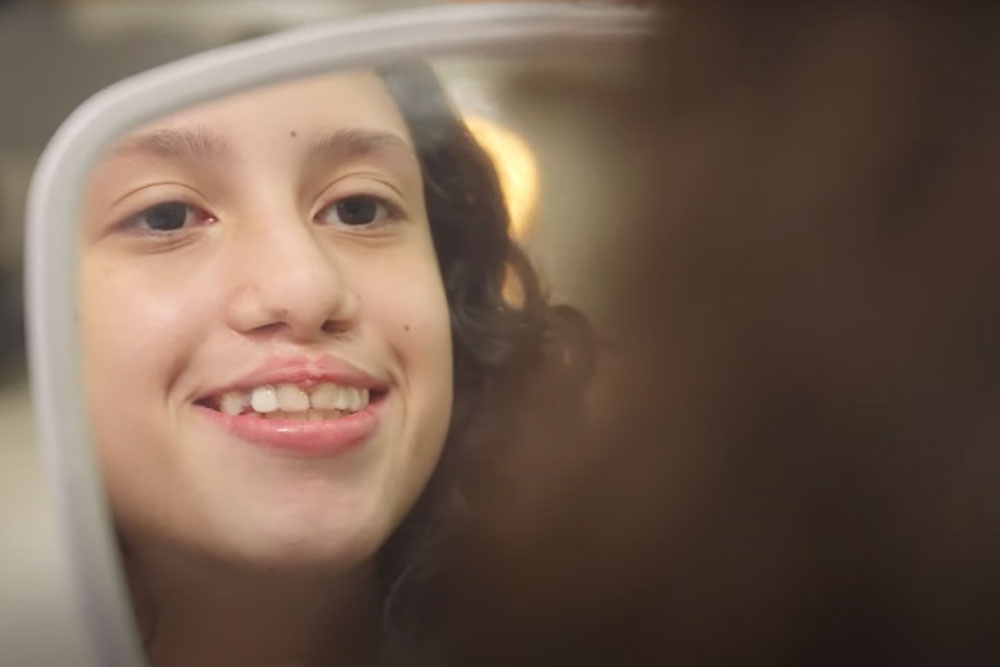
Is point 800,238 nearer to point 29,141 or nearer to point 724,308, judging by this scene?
point 724,308

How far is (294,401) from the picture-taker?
57 centimetres

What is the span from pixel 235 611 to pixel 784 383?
34cm

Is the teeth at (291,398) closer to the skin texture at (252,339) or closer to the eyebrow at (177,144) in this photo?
the skin texture at (252,339)

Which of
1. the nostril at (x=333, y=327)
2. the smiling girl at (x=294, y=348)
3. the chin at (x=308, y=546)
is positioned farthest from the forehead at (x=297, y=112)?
the chin at (x=308, y=546)

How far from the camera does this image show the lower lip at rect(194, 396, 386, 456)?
0.57 m

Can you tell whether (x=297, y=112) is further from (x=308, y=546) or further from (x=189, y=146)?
(x=308, y=546)

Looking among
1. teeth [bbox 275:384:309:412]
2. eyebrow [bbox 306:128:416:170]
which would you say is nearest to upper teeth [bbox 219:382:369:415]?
teeth [bbox 275:384:309:412]

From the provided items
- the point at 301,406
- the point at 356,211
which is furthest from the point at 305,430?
the point at 356,211

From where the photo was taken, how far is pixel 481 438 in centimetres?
59

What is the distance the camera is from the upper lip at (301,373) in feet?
1.86

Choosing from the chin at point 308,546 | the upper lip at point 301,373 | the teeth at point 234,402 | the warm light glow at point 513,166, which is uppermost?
the warm light glow at point 513,166

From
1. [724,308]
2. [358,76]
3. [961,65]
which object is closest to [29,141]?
[358,76]

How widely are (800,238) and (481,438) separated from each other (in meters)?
0.23

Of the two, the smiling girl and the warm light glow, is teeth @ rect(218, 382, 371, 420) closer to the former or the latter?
the smiling girl
